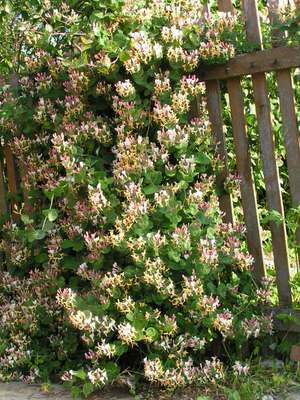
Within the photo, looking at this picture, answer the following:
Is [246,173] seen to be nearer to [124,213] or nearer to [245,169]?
[245,169]

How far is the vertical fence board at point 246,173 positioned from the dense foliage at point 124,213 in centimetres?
13

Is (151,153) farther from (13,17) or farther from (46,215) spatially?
(13,17)

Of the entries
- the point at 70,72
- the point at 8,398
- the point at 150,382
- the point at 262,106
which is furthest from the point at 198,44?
the point at 8,398

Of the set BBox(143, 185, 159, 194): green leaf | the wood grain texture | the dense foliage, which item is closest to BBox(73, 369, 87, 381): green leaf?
the dense foliage

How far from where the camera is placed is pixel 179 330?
3344 millimetres

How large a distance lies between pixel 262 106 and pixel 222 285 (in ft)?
3.08

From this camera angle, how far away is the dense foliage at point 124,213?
327cm

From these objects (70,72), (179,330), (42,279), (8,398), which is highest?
(70,72)

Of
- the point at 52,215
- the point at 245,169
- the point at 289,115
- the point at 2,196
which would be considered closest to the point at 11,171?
the point at 2,196

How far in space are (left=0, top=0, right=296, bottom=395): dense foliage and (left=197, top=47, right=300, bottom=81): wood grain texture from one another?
0.32 ft

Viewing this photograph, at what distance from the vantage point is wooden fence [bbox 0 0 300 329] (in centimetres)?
344

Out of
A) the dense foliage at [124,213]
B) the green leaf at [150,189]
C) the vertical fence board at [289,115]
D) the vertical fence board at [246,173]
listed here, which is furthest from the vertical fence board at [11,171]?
the vertical fence board at [289,115]

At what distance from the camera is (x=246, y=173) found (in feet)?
12.0

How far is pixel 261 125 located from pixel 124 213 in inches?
34.2
